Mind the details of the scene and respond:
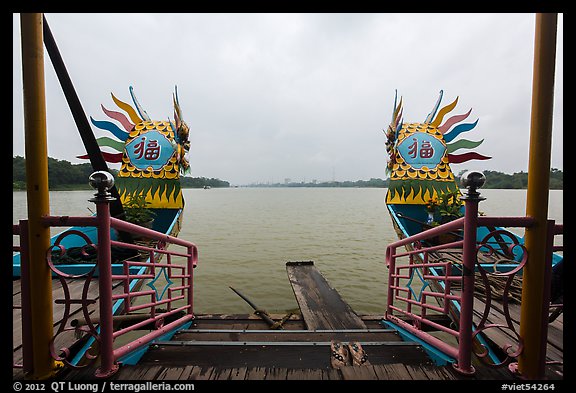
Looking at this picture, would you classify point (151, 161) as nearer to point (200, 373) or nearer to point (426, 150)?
point (200, 373)

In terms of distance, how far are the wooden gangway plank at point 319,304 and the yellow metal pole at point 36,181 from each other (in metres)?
2.92

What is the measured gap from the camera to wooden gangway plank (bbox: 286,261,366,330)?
3.71m

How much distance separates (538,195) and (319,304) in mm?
3539

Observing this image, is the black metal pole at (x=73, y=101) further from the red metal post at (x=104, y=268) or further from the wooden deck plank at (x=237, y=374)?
the wooden deck plank at (x=237, y=374)

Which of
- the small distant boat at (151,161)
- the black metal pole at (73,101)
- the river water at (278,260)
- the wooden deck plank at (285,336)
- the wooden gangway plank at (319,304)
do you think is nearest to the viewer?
the black metal pole at (73,101)

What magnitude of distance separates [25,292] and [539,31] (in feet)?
12.5

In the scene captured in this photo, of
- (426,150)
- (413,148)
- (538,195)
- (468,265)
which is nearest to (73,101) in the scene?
(468,265)

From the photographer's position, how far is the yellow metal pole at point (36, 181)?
1.60 metres

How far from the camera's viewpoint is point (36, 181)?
1.60 metres

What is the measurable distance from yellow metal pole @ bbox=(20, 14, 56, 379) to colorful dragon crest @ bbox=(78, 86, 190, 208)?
18.0ft

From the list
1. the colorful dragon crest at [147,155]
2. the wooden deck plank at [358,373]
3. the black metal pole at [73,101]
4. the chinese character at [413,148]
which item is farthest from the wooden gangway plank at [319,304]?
the chinese character at [413,148]

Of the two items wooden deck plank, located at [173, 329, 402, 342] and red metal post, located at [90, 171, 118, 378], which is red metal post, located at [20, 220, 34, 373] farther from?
wooden deck plank, located at [173, 329, 402, 342]

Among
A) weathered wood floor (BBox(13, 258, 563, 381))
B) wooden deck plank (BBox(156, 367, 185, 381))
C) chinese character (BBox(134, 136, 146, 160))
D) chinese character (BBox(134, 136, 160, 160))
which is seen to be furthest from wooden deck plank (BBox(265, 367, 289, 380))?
chinese character (BBox(134, 136, 146, 160))
